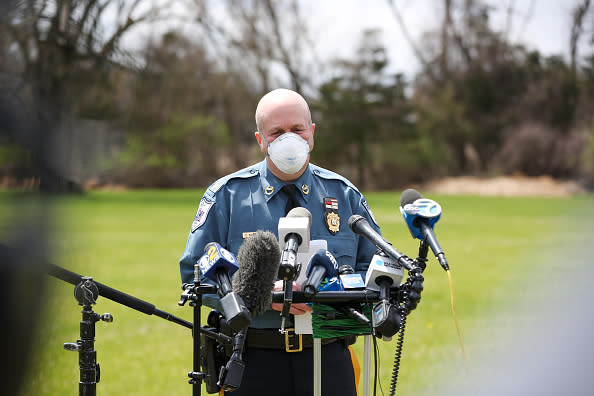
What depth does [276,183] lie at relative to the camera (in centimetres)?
214

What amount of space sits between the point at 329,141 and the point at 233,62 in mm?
9087

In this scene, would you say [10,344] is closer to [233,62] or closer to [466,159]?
[233,62]

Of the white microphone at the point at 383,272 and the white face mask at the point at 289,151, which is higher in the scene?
the white face mask at the point at 289,151

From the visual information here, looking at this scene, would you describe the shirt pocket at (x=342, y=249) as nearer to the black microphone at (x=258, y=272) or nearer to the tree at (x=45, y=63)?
the black microphone at (x=258, y=272)

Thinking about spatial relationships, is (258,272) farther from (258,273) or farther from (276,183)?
(276,183)

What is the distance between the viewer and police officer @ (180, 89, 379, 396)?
2033 mm

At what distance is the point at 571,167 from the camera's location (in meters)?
29.4

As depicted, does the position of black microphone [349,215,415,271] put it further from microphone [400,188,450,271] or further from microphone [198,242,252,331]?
microphone [198,242,252,331]

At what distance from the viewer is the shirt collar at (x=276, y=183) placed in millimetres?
2121

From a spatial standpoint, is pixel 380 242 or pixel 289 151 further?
pixel 289 151

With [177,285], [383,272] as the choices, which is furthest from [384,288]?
[177,285]

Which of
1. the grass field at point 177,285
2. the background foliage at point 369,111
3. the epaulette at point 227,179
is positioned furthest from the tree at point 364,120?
the epaulette at point 227,179

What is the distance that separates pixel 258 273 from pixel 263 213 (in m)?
0.65

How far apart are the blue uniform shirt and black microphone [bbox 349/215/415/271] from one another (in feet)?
1.24
